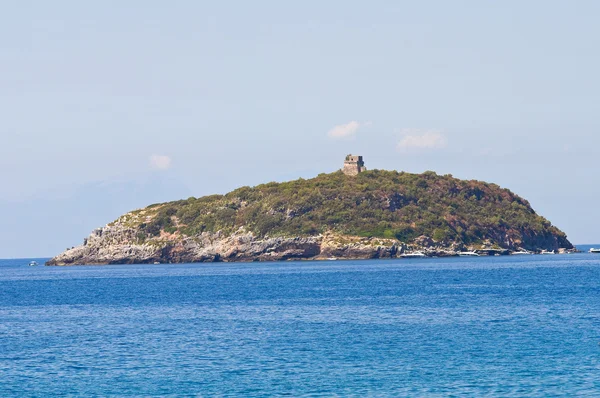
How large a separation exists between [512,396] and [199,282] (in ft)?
313

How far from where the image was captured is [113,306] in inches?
3612

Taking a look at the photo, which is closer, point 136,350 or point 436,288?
point 136,350

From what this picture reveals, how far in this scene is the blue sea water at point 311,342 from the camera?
1789 inches

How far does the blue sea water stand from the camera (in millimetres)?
45438

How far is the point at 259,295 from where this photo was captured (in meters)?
102

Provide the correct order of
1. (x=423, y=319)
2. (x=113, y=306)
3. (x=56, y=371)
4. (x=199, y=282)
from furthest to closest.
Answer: (x=199, y=282)
(x=113, y=306)
(x=423, y=319)
(x=56, y=371)

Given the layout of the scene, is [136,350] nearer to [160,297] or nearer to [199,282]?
[160,297]

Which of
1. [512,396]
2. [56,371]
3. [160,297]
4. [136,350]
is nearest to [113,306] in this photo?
[160,297]

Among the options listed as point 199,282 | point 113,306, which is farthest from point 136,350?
point 199,282

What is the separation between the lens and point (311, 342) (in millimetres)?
59531

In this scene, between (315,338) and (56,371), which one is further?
(315,338)

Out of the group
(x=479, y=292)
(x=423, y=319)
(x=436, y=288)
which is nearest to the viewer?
(x=423, y=319)

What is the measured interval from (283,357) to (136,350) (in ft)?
33.0

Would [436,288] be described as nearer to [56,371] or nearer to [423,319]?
[423,319]
